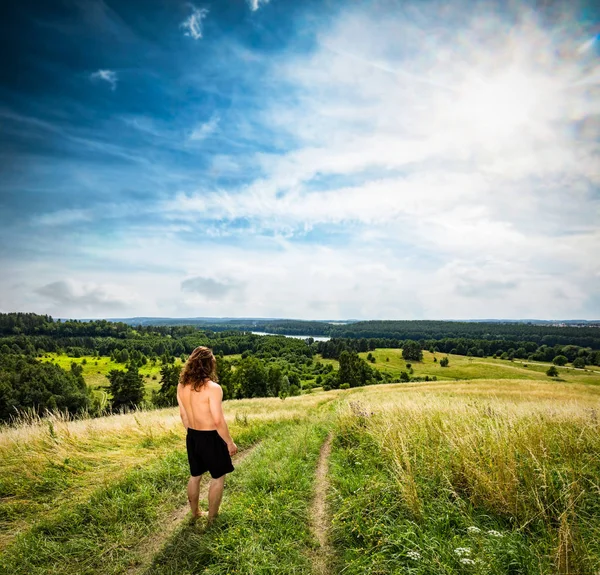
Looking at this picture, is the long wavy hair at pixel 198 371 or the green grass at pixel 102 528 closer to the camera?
the green grass at pixel 102 528

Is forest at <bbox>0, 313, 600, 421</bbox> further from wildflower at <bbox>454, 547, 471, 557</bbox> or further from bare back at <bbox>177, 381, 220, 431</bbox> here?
wildflower at <bbox>454, 547, 471, 557</bbox>

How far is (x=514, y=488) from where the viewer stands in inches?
172

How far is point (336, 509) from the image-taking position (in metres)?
5.06

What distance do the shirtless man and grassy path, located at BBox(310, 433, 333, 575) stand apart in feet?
5.35

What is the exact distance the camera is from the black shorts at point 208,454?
4746 millimetres

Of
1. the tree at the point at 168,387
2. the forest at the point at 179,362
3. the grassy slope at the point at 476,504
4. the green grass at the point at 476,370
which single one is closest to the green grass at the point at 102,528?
the forest at the point at 179,362

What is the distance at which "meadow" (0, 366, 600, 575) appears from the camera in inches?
143

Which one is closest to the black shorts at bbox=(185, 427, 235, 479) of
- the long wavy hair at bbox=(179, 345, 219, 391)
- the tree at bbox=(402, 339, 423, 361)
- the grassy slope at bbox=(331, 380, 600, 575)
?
the long wavy hair at bbox=(179, 345, 219, 391)

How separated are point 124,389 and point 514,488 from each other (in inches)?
2573

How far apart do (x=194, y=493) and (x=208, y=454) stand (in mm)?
720

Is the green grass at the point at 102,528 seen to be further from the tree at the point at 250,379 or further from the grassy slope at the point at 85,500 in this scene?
the tree at the point at 250,379

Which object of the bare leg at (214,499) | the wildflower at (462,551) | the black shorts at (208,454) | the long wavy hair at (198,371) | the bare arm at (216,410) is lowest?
the bare leg at (214,499)

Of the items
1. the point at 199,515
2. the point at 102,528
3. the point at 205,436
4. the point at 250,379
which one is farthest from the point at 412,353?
the point at 102,528

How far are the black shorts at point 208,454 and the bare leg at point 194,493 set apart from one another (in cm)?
9
